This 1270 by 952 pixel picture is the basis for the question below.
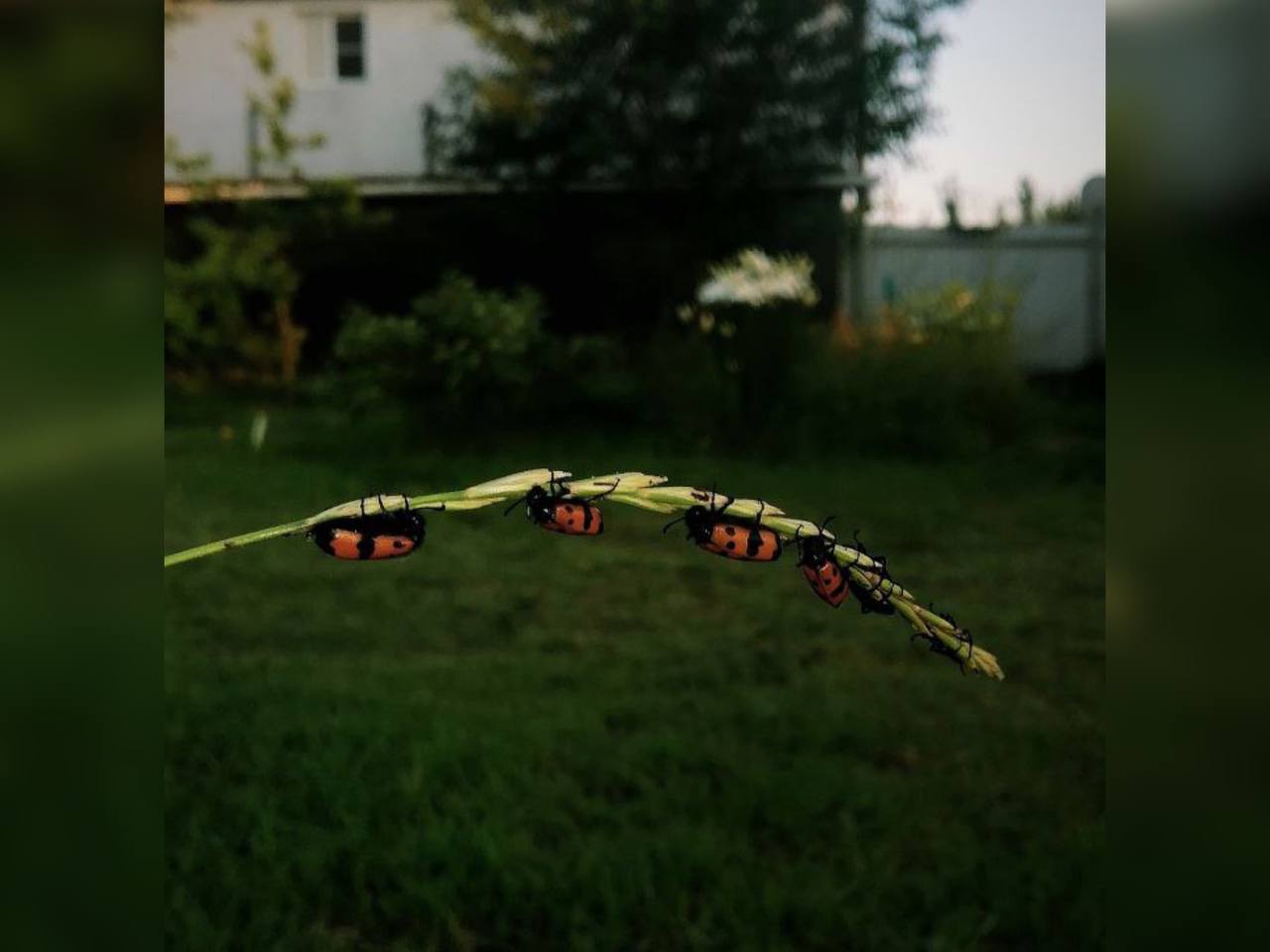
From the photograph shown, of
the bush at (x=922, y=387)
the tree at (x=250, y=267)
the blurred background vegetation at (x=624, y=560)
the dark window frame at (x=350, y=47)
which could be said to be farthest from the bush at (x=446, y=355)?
the dark window frame at (x=350, y=47)

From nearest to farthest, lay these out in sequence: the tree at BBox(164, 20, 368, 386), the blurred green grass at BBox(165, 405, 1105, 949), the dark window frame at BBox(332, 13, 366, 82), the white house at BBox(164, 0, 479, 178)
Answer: the blurred green grass at BBox(165, 405, 1105, 949), the tree at BBox(164, 20, 368, 386), the white house at BBox(164, 0, 479, 178), the dark window frame at BBox(332, 13, 366, 82)

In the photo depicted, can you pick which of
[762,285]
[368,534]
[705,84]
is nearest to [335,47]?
[705,84]

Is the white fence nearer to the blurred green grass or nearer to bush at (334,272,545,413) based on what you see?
bush at (334,272,545,413)

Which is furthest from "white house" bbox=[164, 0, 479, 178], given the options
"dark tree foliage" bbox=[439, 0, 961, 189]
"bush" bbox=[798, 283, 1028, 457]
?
"bush" bbox=[798, 283, 1028, 457]

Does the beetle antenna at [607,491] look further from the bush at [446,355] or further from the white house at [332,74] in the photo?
the white house at [332,74]

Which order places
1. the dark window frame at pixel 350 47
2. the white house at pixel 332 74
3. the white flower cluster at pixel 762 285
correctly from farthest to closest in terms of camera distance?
the dark window frame at pixel 350 47
the white house at pixel 332 74
the white flower cluster at pixel 762 285

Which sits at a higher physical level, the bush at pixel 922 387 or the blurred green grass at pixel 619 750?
the bush at pixel 922 387

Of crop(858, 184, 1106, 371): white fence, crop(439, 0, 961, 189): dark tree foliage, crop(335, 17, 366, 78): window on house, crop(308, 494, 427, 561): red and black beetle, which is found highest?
crop(335, 17, 366, 78): window on house

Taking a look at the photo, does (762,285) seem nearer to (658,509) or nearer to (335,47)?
(335,47)
